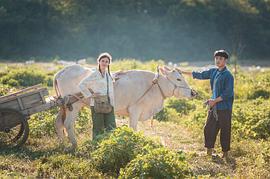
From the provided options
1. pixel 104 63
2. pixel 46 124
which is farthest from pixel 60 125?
pixel 104 63

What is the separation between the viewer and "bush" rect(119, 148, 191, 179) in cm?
571

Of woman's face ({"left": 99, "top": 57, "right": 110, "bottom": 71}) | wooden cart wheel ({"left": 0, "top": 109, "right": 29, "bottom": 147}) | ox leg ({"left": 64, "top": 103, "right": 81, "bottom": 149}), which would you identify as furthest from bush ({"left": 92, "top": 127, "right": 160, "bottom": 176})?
wooden cart wheel ({"left": 0, "top": 109, "right": 29, "bottom": 147})

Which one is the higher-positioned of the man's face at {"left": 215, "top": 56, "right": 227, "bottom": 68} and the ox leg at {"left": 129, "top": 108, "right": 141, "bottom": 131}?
the man's face at {"left": 215, "top": 56, "right": 227, "bottom": 68}

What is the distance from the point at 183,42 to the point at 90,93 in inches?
1544

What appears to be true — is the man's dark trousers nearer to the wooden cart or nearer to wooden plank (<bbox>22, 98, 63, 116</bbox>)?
the wooden cart

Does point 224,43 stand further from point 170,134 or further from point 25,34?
point 170,134

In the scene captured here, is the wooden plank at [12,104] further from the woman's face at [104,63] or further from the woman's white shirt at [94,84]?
the woman's face at [104,63]

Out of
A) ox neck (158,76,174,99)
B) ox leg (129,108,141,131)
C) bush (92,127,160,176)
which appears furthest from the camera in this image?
ox neck (158,76,174,99)

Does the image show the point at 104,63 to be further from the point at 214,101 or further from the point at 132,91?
the point at 214,101

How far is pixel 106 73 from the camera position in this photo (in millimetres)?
7523

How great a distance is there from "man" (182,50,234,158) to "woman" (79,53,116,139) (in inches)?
67.1

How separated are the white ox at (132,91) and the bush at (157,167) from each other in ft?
7.75

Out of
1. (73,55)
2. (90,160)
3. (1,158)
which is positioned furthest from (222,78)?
(73,55)

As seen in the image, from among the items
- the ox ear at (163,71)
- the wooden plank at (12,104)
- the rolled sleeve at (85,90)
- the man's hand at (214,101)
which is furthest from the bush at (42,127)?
the man's hand at (214,101)
